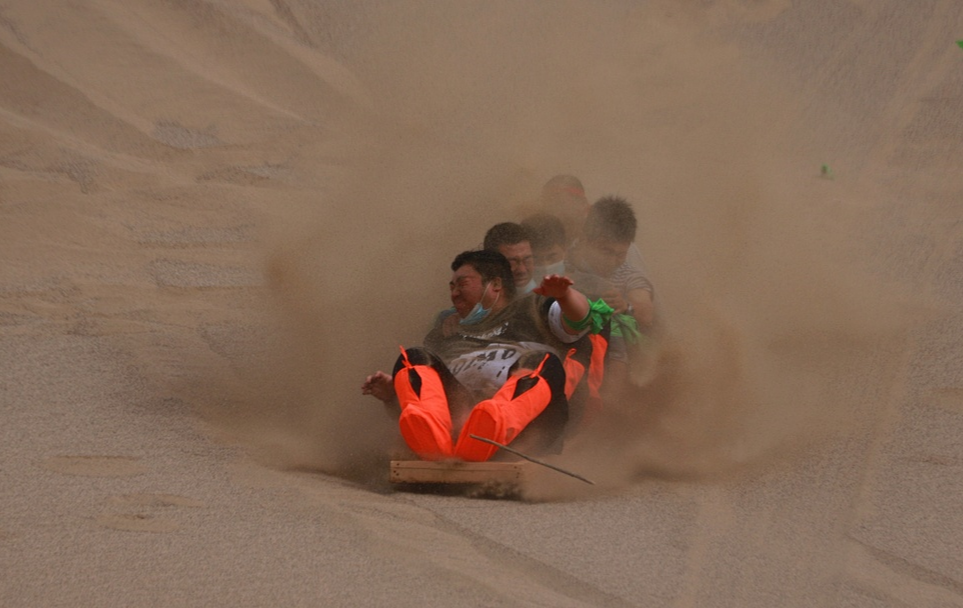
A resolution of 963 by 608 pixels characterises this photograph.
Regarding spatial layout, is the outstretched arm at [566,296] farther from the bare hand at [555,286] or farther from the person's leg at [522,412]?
the person's leg at [522,412]

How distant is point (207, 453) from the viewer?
418cm

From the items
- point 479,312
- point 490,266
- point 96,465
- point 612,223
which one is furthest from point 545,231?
point 96,465

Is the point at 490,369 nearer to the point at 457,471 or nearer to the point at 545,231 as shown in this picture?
the point at 457,471

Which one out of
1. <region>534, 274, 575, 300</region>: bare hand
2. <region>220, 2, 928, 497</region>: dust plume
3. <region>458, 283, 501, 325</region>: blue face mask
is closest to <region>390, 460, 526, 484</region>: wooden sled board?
<region>220, 2, 928, 497</region>: dust plume

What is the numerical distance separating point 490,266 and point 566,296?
0.57m

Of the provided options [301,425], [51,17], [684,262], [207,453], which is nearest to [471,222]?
[684,262]

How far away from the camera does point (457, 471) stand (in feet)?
12.4

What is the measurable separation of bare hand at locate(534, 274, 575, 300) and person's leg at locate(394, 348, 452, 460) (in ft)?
1.56

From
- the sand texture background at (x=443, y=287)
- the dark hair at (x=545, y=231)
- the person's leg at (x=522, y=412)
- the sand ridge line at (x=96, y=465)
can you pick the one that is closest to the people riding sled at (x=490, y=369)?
the person's leg at (x=522, y=412)

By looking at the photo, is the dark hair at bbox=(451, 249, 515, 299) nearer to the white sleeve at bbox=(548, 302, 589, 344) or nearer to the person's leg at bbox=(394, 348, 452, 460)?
the white sleeve at bbox=(548, 302, 589, 344)

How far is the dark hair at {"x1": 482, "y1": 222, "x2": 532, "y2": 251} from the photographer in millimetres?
4845

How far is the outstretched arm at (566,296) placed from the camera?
3.99 metres

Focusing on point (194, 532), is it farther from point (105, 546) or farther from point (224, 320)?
point (224, 320)

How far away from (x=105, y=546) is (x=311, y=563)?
629mm
